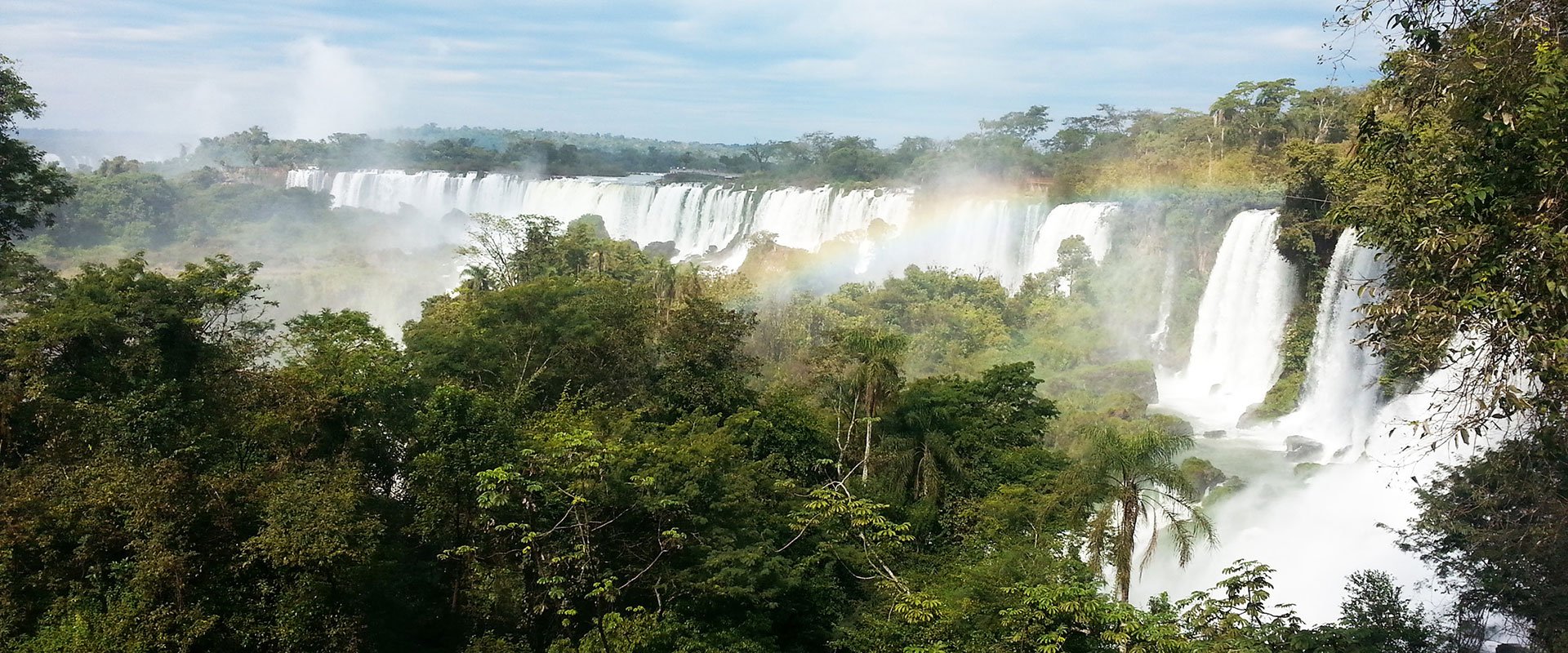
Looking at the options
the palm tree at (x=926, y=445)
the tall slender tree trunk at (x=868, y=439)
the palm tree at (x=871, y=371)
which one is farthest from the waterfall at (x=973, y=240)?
the tall slender tree trunk at (x=868, y=439)

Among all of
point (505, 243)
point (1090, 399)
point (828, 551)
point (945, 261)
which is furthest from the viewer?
point (945, 261)

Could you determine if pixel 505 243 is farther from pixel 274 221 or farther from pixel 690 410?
pixel 274 221

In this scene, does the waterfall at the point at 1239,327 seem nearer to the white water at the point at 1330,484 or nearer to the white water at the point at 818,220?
the white water at the point at 1330,484

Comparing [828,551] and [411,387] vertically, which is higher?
[411,387]

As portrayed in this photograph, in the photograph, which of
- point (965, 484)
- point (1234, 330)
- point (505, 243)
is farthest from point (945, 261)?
point (965, 484)

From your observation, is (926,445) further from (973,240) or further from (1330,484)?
(973,240)

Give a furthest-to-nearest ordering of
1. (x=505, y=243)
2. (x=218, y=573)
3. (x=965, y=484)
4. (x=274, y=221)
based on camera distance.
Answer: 1. (x=274, y=221)
2. (x=505, y=243)
3. (x=965, y=484)
4. (x=218, y=573)

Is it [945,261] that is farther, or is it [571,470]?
[945,261]

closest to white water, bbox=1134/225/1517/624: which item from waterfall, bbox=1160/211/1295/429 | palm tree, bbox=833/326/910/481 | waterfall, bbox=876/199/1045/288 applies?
waterfall, bbox=1160/211/1295/429
